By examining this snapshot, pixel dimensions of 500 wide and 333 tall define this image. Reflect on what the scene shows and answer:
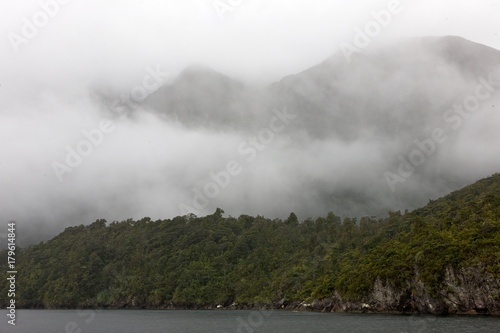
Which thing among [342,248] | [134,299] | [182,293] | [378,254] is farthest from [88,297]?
[378,254]

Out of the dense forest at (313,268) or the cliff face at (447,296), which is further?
the dense forest at (313,268)

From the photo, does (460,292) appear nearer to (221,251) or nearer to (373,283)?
(373,283)

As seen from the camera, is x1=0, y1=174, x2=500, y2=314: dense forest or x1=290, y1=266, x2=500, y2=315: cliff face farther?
x1=0, y1=174, x2=500, y2=314: dense forest

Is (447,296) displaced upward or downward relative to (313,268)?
downward

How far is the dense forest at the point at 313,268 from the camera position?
86375 mm

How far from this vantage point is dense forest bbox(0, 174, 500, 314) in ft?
283

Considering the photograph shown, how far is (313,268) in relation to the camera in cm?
13788

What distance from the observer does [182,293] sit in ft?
511

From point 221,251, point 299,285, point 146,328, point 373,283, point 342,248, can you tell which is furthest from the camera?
point 221,251

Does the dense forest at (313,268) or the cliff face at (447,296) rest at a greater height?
the dense forest at (313,268)

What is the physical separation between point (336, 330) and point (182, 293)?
97633 millimetres

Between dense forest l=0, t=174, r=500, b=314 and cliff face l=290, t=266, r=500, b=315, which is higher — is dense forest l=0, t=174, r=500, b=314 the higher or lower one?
the higher one

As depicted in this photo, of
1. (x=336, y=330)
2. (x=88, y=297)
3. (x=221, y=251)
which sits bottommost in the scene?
(x=336, y=330)

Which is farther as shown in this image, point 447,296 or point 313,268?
point 313,268
